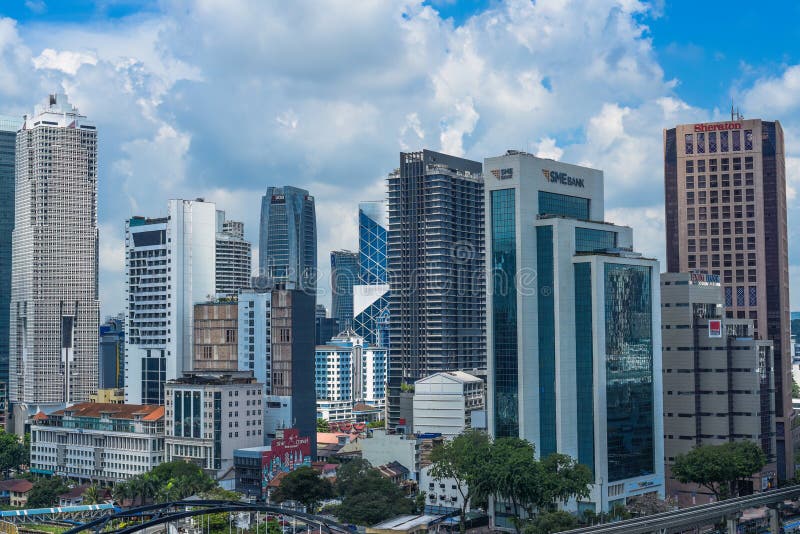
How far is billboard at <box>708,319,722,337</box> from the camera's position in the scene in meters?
140

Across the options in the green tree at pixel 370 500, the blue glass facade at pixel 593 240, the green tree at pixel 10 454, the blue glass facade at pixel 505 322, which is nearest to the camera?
the green tree at pixel 370 500

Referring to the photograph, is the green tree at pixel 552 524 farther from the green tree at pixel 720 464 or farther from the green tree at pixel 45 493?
the green tree at pixel 45 493

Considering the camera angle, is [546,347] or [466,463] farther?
[546,347]

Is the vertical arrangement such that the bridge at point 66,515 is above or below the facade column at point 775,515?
below

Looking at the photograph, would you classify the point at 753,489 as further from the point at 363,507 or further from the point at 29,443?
the point at 29,443

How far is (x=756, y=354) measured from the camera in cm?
14150

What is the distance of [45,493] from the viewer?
477 feet

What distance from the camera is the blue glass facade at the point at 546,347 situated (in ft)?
395

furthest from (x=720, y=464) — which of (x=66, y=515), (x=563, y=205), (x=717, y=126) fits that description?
(x=66, y=515)

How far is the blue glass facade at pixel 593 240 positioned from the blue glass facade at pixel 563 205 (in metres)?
3.26

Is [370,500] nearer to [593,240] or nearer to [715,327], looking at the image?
[593,240]

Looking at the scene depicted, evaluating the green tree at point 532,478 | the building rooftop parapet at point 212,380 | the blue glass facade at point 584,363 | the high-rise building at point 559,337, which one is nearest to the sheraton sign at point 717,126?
the high-rise building at point 559,337

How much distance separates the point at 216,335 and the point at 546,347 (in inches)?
3450

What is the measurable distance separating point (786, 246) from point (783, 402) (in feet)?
91.0
